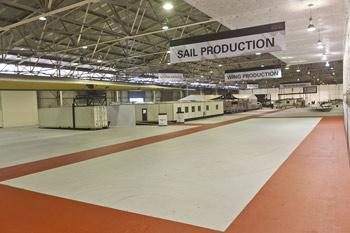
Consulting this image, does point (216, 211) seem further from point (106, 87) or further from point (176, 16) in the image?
point (106, 87)

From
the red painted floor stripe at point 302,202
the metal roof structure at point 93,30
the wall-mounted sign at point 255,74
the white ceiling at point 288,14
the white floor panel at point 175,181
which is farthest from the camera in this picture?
the wall-mounted sign at point 255,74

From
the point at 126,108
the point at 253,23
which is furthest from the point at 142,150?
the point at 126,108

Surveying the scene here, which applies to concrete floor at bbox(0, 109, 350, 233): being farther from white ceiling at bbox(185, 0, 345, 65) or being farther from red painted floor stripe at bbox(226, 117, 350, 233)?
white ceiling at bbox(185, 0, 345, 65)

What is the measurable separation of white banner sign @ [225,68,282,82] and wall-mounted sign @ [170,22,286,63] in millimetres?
9289

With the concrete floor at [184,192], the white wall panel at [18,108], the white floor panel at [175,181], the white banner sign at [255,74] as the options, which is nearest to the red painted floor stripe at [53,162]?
the concrete floor at [184,192]

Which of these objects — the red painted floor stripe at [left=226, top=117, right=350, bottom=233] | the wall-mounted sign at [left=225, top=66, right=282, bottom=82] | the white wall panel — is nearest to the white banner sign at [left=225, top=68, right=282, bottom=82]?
the wall-mounted sign at [left=225, top=66, right=282, bottom=82]

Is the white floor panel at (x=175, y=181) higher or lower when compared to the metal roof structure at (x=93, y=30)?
lower

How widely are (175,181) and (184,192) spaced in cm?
66

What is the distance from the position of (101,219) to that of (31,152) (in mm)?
7216

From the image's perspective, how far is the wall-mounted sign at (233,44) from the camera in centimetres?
787

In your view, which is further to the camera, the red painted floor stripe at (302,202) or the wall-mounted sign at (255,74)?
the wall-mounted sign at (255,74)

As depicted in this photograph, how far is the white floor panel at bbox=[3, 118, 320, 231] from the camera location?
372 centimetres

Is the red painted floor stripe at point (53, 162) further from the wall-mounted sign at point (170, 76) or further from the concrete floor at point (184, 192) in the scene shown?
the wall-mounted sign at point (170, 76)

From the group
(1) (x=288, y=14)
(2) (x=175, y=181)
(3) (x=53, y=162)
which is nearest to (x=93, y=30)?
(3) (x=53, y=162)
